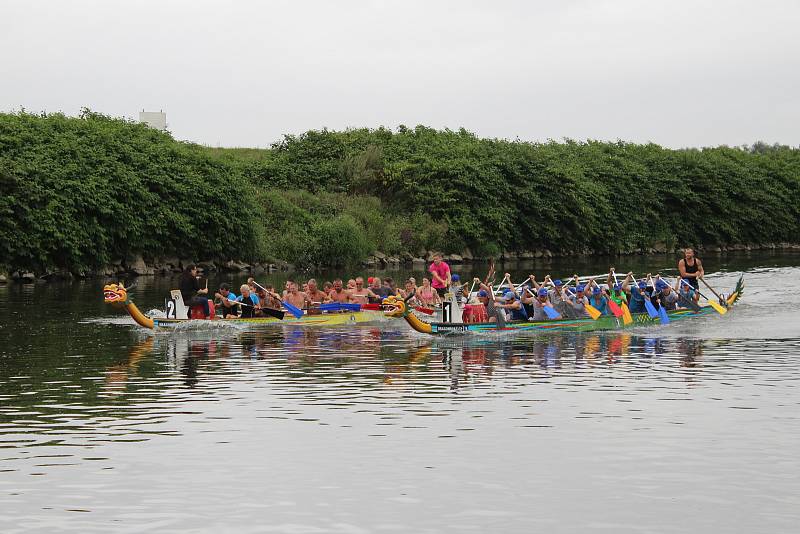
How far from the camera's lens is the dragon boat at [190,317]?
29.8m

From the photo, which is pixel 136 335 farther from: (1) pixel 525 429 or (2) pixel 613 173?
(2) pixel 613 173

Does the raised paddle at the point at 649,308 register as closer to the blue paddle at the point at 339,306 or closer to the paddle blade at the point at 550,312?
the paddle blade at the point at 550,312

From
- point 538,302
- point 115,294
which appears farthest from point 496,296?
point 115,294

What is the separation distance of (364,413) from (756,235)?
87.8m

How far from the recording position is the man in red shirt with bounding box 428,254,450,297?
37406mm

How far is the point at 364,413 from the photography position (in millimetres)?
18703

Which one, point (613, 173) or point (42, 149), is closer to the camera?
point (42, 149)

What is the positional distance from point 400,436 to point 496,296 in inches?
626

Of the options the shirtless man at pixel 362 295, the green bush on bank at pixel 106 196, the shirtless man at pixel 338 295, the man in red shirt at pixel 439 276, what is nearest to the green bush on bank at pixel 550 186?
the green bush on bank at pixel 106 196

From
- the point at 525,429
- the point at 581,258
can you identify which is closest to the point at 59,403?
the point at 525,429

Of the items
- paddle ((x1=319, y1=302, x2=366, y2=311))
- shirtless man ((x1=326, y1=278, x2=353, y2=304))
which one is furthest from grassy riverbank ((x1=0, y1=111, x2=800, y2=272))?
paddle ((x1=319, y1=302, x2=366, y2=311))

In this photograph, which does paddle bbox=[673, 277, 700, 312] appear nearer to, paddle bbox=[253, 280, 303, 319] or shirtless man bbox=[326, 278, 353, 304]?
shirtless man bbox=[326, 278, 353, 304]

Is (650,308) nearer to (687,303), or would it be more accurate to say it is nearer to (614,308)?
(614,308)

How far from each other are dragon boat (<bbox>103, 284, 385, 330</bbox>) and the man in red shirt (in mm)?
2936
